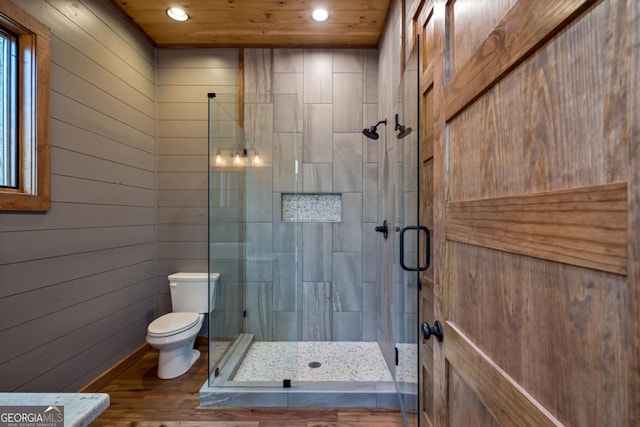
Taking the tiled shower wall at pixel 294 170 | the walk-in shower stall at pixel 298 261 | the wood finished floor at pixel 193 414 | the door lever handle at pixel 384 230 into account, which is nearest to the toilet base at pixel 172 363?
the wood finished floor at pixel 193 414

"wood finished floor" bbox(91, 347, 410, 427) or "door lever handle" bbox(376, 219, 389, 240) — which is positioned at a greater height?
"door lever handle" bbox(376, 219, 389, 240)

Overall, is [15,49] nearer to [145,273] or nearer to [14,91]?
[14,91]

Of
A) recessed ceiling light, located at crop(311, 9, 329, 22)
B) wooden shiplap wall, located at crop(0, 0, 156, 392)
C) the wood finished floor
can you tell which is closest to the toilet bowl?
the wood finished floor

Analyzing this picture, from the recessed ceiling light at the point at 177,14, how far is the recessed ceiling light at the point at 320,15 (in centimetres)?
106

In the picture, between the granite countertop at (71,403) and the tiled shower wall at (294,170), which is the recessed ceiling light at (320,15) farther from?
the granite countertop at (71,403)

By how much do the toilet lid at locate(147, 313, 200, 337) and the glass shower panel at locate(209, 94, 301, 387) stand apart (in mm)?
186

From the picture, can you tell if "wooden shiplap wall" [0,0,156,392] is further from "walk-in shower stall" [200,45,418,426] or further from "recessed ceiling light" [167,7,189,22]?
"walk-in shower stall" [200,45,418,426]

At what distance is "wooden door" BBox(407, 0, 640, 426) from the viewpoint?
1.19 ft

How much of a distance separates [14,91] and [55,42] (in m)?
0.42

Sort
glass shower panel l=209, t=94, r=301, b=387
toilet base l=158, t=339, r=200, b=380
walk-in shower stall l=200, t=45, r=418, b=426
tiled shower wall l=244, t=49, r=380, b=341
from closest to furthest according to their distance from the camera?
walk-in shower stall l=200, t=45, r=418, b=426 → toilet base l=158, t=339, r=200, b=380 → glass shower panel l=209, t=94, r=301, b=387 → tiled shower wall l=244, t=49, r=380, b=341

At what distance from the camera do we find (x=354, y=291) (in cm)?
267

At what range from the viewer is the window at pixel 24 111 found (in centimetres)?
152

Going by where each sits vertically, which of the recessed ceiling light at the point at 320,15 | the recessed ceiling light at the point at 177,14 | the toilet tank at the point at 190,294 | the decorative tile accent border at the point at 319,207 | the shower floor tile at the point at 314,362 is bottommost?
the shower floor tile at the point at 314,362

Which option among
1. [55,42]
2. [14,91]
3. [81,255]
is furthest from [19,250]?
[55,42]
